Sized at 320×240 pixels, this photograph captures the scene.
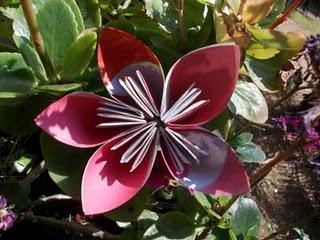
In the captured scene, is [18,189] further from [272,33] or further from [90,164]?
[272,33]

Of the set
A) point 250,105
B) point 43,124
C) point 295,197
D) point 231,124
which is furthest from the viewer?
point 295,197

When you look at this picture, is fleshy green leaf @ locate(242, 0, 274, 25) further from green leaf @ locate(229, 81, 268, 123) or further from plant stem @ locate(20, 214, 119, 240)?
plant stem @ locate(20, 214, 119, 240)

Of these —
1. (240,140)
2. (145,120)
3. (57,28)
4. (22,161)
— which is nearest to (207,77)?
(145,120)

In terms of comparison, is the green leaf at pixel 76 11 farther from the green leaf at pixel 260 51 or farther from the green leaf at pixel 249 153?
the green leaf at pixel 249 153

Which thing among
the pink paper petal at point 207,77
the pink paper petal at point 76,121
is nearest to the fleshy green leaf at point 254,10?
the pink paper petal at point 207,77

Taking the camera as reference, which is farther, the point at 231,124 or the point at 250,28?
the point at 231,124

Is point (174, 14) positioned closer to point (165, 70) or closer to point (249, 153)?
point (165, 70)

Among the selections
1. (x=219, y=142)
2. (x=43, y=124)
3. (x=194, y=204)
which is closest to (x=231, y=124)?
(x=194, y=204)
